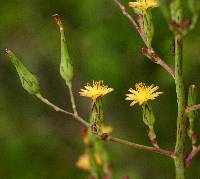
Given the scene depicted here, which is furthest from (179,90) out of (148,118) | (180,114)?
(148,118)

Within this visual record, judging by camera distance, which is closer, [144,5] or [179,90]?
[179,90]

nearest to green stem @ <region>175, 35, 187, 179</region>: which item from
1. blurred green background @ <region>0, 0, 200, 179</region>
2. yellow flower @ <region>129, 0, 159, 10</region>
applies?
yellow flower @ <region>129, 0, 159, 10</region>

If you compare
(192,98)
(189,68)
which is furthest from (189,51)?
(192,98)

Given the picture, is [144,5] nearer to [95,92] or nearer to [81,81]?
[95,92]

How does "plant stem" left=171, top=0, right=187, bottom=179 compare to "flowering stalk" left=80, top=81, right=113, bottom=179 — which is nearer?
"plant stem" left=171, top=0, right=187, bottom=179

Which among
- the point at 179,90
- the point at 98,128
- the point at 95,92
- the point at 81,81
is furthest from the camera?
the point at 81,81

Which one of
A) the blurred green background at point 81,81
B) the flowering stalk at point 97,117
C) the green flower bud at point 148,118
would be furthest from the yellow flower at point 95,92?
the blurred green background at point 81,81

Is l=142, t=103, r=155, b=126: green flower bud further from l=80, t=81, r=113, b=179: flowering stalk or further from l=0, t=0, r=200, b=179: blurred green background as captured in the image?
l=0, t=0, r=200, b=179: blurred green background

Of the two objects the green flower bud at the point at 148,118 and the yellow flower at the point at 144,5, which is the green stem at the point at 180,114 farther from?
the yellow flower at the point at 144,5
